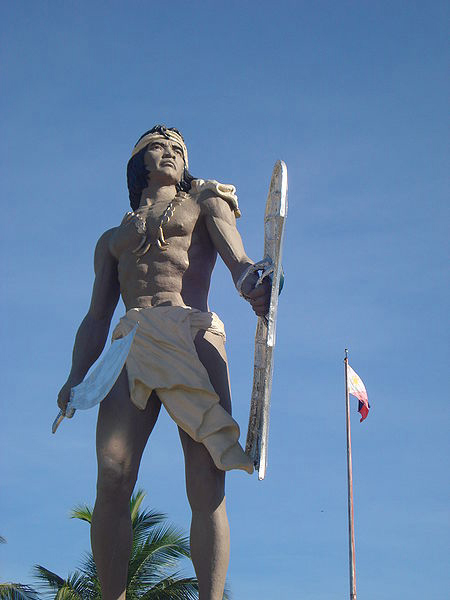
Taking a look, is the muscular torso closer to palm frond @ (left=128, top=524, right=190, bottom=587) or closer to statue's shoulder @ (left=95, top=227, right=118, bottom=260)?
statue's shoulder @ (left=95, top=227, right=118, bottom=260)

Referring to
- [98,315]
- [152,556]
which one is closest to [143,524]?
[152,556]

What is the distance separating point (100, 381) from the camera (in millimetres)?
6070

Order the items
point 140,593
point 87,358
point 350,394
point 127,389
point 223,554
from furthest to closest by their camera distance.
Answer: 1. point 350,394
2. point 140,593
3. point 87,358
4. point 127,389
5. point 223,554

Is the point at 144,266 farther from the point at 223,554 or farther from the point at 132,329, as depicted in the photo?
the point at 223,554

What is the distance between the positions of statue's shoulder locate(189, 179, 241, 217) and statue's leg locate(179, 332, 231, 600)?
1.11 meters

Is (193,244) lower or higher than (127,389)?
higher

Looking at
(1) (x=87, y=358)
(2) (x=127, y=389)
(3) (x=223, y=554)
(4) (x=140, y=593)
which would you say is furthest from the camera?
(4) (x=140, y=593)

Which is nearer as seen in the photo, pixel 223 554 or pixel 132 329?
pixel 223 554

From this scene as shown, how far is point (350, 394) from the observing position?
2217 cm

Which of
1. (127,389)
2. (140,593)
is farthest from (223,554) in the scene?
(140,593)

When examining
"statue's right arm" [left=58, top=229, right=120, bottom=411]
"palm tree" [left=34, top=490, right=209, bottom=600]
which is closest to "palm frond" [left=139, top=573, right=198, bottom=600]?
"palm tree" [left=34, top=490, right=209, bottom=600]

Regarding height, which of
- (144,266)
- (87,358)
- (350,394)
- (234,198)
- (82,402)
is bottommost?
(82,402)

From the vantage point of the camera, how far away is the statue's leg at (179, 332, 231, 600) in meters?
5.64

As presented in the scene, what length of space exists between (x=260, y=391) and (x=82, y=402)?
3.62ft
